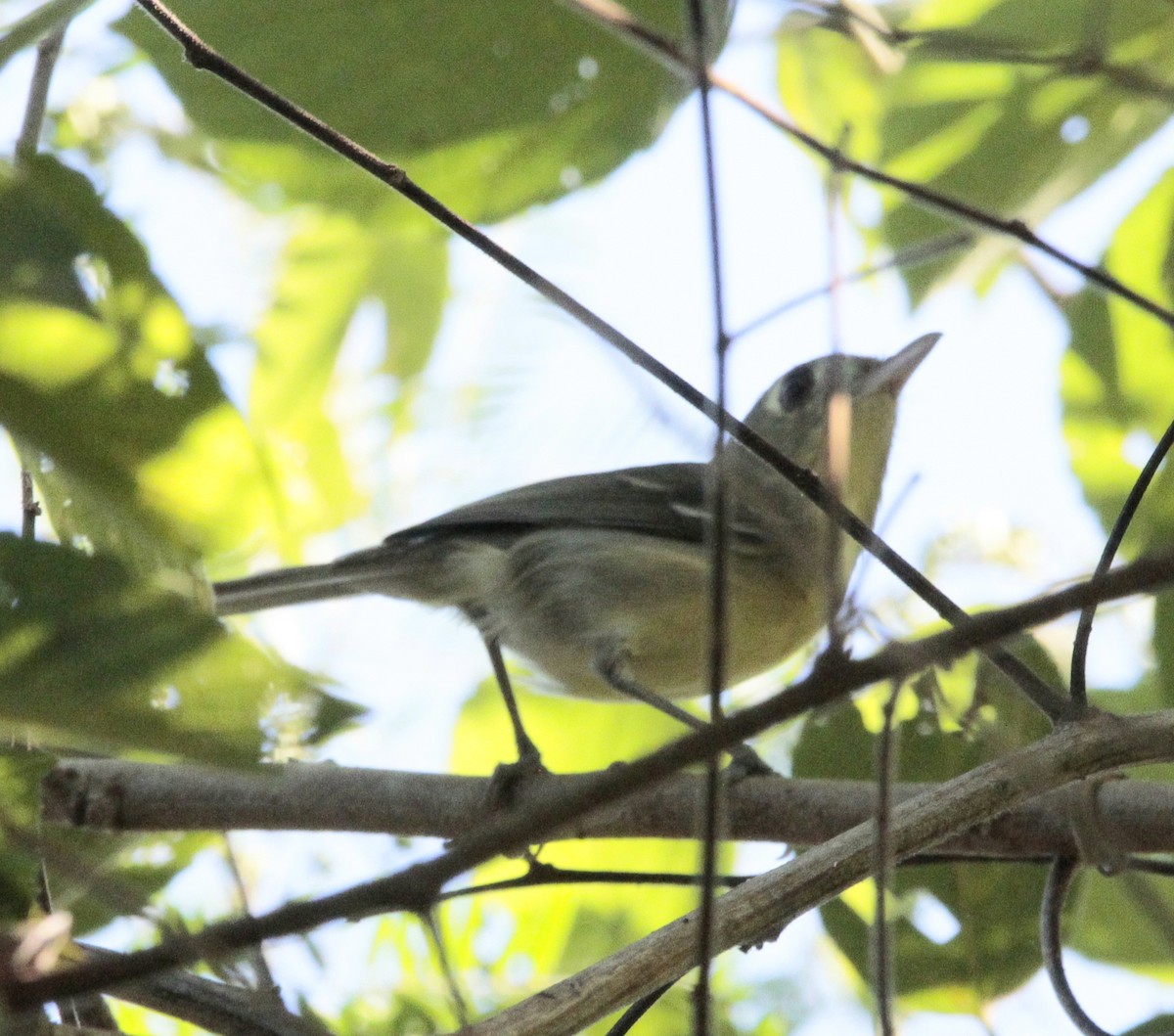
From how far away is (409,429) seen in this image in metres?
4.09

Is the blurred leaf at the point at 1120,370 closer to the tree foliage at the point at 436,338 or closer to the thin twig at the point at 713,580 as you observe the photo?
the tree foliage at the point at 436,338

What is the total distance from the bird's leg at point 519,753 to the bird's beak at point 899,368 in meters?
1.28

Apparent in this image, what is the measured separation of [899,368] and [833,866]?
232 cm

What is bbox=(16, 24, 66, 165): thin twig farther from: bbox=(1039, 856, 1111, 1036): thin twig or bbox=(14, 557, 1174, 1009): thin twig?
bbox=(1039, 856, 1111, 1036): thin twig

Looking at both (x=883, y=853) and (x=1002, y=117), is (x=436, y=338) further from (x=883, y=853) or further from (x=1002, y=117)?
(x=883, y=853)

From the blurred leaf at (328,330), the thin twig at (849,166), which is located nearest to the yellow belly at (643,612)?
the blurred leaf at (328,330)

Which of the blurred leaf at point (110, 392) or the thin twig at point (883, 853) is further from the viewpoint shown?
the thin twig at point (883, 853)

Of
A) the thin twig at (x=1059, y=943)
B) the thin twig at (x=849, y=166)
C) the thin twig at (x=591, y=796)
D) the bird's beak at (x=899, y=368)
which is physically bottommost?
the thin twig at (x=591, y=796)

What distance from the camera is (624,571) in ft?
13.0

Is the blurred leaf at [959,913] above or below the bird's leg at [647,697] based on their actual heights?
below

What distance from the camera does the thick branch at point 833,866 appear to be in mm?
1612

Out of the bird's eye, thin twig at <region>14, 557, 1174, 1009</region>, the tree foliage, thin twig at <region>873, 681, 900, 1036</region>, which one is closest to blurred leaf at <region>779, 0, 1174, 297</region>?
the tree foliage

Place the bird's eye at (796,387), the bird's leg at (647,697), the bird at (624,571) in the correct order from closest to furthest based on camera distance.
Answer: the bird's leg at (647,697), the bird at (624,571), the bird's eye at (796,387)

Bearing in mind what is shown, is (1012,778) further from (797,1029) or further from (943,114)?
(943,114)
